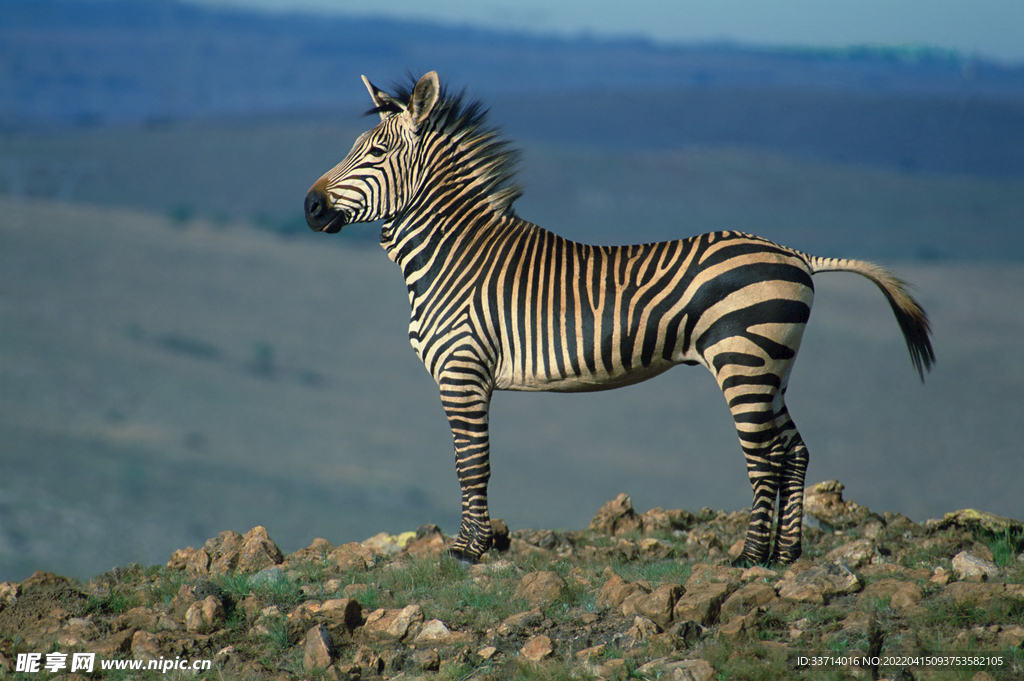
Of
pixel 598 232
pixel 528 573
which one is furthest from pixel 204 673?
pixel 598 232

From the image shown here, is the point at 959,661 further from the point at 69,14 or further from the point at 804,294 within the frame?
the point at 69,14

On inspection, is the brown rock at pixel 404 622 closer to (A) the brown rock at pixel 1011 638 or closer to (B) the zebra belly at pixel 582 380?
(B) the zebra belly at pixel 582 380

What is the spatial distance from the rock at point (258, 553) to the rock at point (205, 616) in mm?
1159

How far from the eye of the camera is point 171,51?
99312 millimetres

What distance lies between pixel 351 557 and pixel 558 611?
7.28ft

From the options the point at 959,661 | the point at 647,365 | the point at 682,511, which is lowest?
the point at 959,661

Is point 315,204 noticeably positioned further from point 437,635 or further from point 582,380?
point 437,635

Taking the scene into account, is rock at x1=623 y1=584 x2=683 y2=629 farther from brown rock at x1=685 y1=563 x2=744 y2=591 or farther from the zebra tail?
the zebra tail

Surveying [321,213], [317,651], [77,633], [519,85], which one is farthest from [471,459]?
[519,85]

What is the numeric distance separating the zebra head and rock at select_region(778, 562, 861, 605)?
163 inches

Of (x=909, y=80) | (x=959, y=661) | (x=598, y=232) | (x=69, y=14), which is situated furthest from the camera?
(x=69, y=14)

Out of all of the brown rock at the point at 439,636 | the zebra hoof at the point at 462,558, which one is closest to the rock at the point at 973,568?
the brown rock at the point at 439,636

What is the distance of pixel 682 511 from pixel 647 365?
8.77 feet

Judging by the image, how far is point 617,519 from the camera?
8.82 metres
